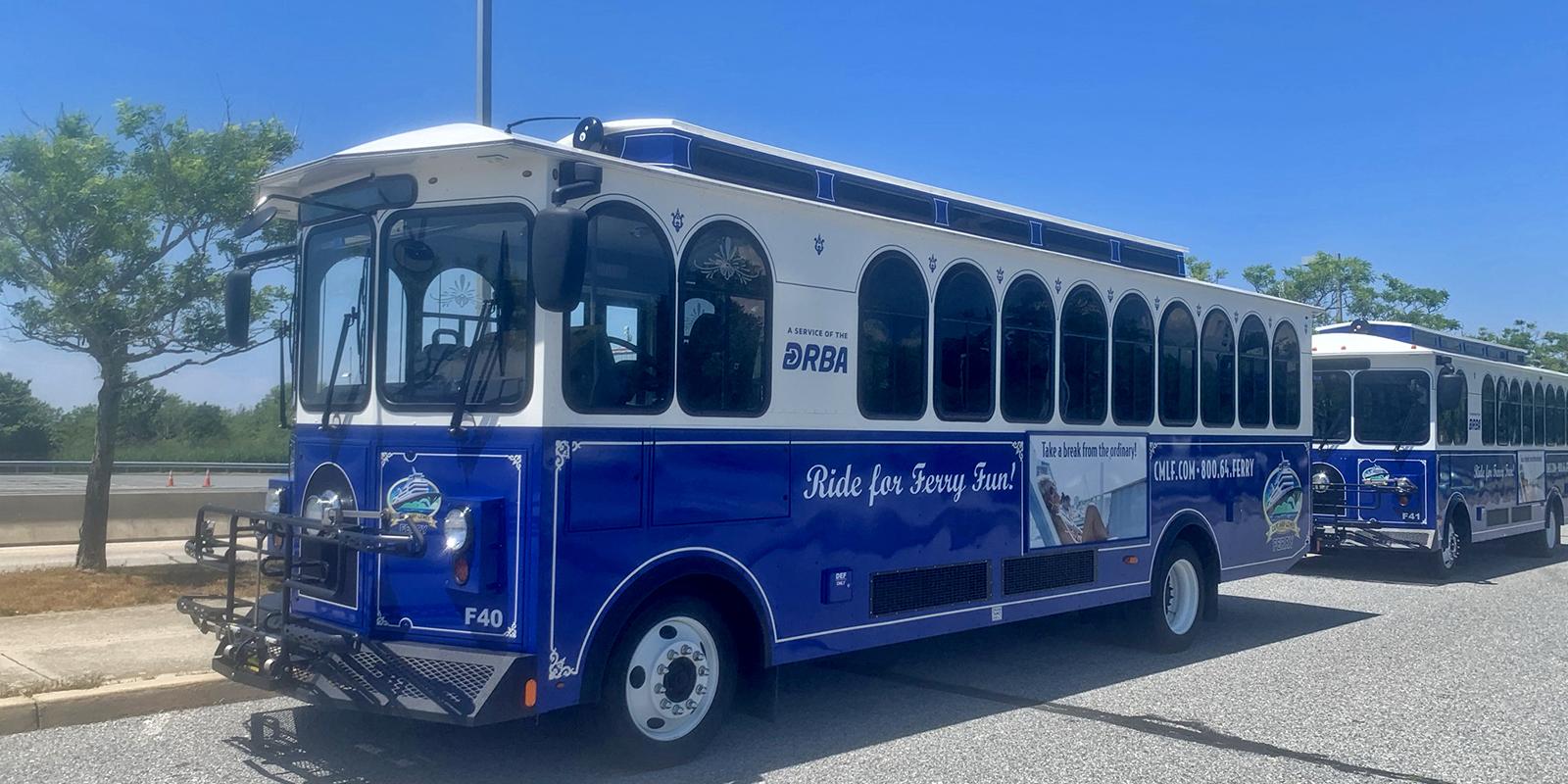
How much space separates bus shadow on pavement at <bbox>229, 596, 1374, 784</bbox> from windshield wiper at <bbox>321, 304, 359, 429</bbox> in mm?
1676

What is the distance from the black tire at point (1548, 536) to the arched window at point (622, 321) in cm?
1682

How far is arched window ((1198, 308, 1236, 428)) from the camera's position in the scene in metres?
10.0

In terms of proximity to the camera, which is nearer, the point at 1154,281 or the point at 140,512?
the point at 1154,281

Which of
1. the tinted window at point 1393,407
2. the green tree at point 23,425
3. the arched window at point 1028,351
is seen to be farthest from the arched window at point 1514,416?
the green tree at point 23,425

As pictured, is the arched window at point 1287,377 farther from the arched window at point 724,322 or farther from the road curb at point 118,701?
the road curb at point 118,701

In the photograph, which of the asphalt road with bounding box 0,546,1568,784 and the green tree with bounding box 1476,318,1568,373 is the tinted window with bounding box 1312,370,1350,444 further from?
the green tree with bounding box 1476,318,1568,373

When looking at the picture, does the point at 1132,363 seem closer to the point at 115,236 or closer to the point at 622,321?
the point at 622,321

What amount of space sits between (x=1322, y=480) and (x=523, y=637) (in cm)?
1163

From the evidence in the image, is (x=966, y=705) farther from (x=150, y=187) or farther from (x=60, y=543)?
(x=60, y=543)

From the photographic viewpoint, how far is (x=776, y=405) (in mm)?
6402

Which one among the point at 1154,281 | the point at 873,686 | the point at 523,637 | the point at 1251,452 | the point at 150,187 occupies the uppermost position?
the point at 150,187

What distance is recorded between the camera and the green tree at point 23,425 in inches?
1625

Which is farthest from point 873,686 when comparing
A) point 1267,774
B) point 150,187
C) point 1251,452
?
point 150,187

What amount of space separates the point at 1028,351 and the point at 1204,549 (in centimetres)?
303
